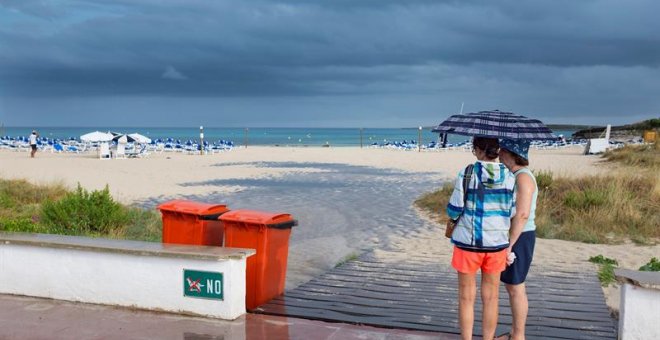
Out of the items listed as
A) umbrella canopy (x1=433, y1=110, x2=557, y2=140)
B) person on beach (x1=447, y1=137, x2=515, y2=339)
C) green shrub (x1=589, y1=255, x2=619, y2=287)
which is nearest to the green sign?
person on beach (x1=447, y1=137, x2=515, y2=339)

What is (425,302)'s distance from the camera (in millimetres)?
6016

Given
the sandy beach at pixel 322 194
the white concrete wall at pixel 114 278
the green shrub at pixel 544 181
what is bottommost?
the sandy beach at pixel 322 194

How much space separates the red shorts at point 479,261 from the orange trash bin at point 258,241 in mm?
1921

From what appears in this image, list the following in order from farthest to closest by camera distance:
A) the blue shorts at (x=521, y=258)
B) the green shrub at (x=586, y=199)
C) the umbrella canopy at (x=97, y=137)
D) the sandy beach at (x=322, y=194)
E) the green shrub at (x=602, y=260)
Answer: the umbrella canopy at (x=97, y=137) < the green shrub at (x=586, y=199) < the sandy beach at (x=322, y=194) < the green shrub at (x=602, y=260) < the blue shorts at (x=521, y=258)

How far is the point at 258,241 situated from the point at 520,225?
2341 mm

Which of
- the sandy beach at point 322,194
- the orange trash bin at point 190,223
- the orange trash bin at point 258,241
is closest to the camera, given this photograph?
the orange trash bin at point 258,241

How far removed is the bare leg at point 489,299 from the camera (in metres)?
4.25

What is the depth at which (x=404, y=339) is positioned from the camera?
4.88m

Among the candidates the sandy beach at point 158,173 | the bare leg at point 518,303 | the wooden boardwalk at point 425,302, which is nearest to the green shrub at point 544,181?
the sandy beach at point 158,173

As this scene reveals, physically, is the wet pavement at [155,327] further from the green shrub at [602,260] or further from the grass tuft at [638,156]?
the grass tuft at [638,156]

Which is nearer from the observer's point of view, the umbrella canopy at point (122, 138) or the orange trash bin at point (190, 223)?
the orange trash bin at point (190, 223)

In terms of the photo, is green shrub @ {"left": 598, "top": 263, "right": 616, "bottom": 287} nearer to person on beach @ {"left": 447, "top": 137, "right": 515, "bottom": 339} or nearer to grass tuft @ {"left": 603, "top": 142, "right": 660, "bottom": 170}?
person on beach @ {"left": 447, "top": 137, "right": 515, "bottom": 339}

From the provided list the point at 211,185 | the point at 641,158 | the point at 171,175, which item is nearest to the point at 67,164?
the point at 171,175

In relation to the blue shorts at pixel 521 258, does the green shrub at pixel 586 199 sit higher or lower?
lower
